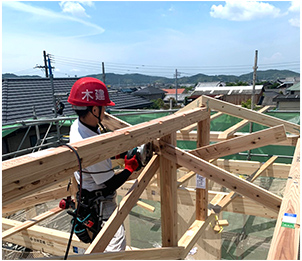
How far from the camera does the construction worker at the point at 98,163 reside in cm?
220

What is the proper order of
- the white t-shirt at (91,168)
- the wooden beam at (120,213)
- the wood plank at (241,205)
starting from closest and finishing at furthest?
the wooden beam at (120,213)
the white t-shirt at (91,168)
the wood plank at (241,205)

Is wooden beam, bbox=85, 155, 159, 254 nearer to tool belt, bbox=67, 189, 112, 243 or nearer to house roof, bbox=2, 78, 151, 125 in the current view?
tool belt, bbox=67, 189, 112, 243

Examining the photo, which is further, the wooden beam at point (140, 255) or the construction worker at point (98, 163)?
the construction worker at point (98, 163)

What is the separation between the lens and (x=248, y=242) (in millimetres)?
6648

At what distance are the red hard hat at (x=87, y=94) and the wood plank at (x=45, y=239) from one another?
69.4 inches

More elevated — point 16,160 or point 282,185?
point 16,160

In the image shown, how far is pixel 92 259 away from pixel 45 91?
474 inches

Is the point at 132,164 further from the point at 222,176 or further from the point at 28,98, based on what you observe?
the point at 28,98

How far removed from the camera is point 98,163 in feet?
7.10

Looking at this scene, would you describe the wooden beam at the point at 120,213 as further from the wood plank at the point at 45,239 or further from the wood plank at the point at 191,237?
the wood plank at the point at 45,239

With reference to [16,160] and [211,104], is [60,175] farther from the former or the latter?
[211,104]

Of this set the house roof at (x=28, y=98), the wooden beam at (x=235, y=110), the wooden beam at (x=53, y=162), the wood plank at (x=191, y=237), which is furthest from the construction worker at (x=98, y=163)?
the house roof at (x=28, y=98)

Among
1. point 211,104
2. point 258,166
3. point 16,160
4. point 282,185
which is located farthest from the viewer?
point 282,185

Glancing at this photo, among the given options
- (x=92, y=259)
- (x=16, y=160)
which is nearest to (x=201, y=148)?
(x=92, y=259)
